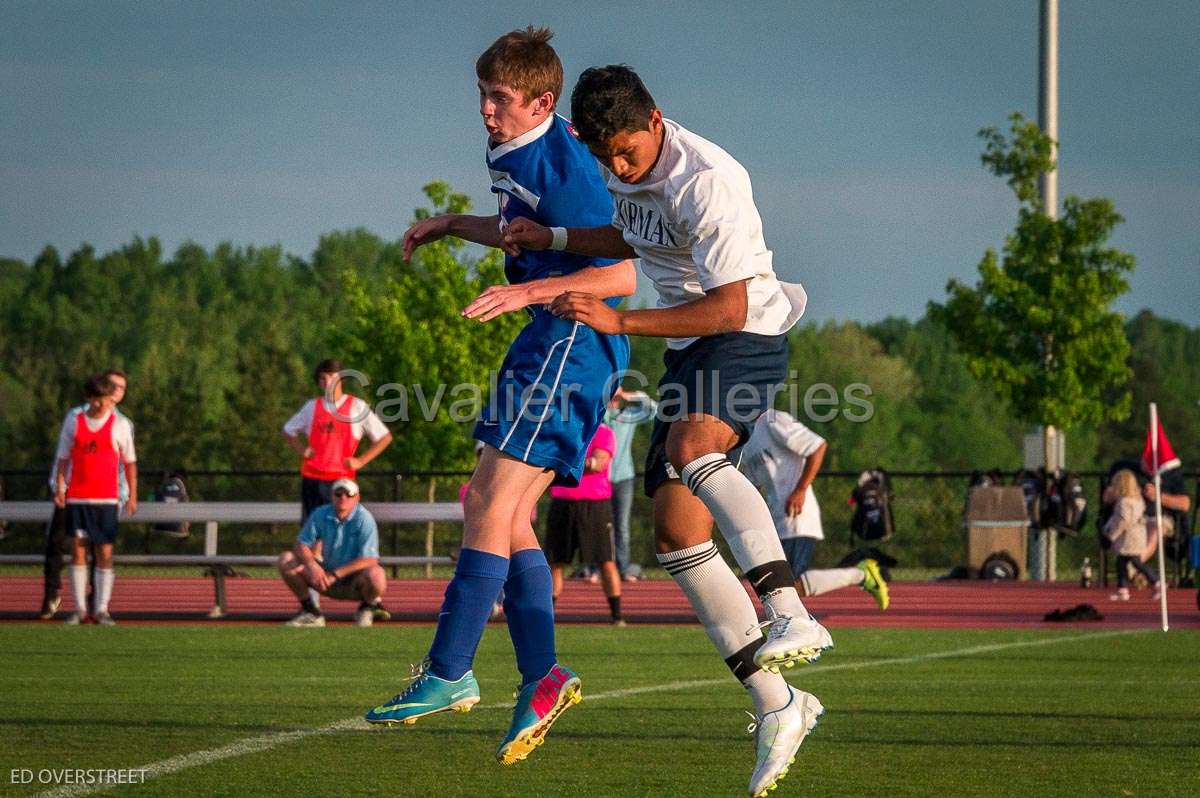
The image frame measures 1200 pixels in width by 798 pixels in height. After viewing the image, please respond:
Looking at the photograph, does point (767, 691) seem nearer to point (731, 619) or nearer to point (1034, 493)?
point (731, 619)

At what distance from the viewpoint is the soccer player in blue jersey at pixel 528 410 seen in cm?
531

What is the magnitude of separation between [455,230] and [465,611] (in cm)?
142

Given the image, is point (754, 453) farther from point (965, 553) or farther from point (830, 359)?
point (830, 359)

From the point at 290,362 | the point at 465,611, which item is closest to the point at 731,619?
the point at 465,611

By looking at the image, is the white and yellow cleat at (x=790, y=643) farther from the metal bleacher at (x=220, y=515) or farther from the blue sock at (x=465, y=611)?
the metal bleacher at (x=220, y=515)

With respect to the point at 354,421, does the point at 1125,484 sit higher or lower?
lower

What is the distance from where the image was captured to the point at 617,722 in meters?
7.70

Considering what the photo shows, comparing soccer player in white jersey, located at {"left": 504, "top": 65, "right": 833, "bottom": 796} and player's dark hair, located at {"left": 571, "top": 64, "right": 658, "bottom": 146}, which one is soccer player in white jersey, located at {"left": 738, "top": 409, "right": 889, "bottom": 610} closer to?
soccer player in white jersey, located at {"left": 504, "top": 65, "right": 833, "bottom": 796}

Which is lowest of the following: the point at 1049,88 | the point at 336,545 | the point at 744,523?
the point at 336,545

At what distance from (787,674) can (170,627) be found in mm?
6612

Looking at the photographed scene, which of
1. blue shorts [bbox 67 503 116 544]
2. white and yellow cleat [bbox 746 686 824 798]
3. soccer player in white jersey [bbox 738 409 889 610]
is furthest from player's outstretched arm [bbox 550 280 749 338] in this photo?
blue shorts [bbox 67 503 116 544]

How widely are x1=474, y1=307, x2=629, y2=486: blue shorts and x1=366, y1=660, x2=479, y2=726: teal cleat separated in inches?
30.7

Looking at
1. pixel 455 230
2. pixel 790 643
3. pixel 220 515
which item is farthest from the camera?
pixel 220 515

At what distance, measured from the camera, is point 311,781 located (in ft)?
19.0
